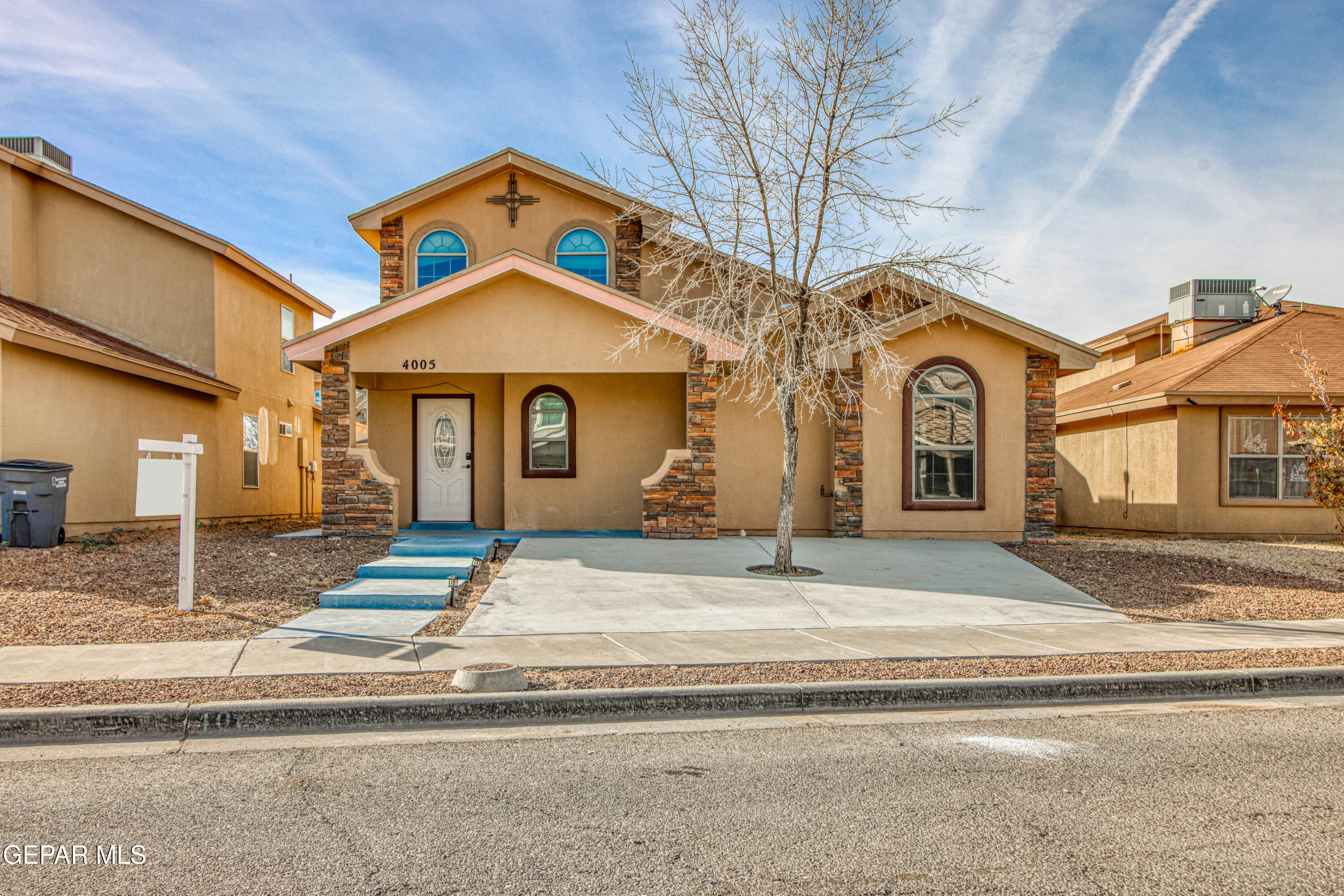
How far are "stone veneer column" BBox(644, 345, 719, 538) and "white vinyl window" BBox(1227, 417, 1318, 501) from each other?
977cm

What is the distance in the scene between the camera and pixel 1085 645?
23.4 ft

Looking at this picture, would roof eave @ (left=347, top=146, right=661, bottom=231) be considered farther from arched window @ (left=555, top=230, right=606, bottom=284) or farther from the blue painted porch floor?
the blue painted porch floor

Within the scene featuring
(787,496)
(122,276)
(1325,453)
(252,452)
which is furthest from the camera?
(252,452)

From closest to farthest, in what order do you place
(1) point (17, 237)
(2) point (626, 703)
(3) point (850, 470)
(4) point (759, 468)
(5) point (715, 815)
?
(5) point (715, 815) < (2) point (626, 703) < (3) point (850, 470) < (4) point (759, 468) < (1) point (17, 237)

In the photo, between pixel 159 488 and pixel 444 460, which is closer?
pixel 159 488

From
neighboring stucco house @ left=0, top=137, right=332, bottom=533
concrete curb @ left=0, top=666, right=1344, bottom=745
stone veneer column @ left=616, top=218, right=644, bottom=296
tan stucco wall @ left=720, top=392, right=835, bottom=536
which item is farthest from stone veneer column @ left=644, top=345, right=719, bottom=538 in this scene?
neighboring stucco house @ left=0, top=137, right=332, bottom=533

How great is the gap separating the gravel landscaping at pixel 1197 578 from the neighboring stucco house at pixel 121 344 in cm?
1429

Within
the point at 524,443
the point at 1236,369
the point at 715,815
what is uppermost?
the point at 1236,369

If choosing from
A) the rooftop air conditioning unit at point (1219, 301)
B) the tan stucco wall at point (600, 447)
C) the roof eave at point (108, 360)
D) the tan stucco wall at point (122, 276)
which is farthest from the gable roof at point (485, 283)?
the rooftop air conditioning unit at point (1219, 301)

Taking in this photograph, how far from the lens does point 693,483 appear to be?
1261 centimetres

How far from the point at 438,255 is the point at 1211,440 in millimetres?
14163

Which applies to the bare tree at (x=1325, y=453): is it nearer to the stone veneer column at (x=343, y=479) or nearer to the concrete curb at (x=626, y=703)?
the concrete curb at (x=626, y=703)

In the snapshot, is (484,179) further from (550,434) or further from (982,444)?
(982,444)

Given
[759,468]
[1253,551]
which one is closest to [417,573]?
[759,468]
